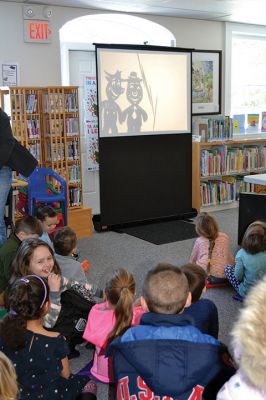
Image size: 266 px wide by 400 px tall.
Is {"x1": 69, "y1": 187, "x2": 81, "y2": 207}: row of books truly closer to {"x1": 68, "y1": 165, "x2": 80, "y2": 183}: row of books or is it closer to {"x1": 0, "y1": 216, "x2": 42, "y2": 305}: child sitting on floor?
{"x1": 68, "y1": 165, "x2": 80, "y2": 183}: row of books

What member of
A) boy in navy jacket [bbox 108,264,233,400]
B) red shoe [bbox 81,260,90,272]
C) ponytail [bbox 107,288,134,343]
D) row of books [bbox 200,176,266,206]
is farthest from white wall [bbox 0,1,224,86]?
boy in navy jacket [bbox 108,264,233,400]

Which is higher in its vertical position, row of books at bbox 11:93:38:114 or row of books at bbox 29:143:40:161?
row of books at bbox 11:93:38:114

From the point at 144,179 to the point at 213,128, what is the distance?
4.16 feet

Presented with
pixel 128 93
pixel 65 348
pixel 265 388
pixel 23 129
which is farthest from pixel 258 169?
pixel 265 388

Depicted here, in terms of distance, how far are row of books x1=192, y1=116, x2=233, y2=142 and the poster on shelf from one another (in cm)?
139

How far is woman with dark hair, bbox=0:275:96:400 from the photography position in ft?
5.79

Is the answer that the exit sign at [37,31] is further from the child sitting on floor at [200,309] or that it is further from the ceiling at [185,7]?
the child sitting on floor at [200,309]

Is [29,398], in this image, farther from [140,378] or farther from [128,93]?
[128,93]

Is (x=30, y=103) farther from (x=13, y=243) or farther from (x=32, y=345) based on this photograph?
(x=32, y=345)

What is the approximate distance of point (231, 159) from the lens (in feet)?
21.5

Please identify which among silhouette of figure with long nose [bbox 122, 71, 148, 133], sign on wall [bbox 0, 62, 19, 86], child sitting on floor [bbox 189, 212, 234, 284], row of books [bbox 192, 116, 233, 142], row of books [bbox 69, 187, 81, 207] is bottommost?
child sitting on floor [bbox 189, 212, 234, 284]

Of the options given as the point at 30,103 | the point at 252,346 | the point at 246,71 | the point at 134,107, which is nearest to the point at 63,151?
the point at 30,103

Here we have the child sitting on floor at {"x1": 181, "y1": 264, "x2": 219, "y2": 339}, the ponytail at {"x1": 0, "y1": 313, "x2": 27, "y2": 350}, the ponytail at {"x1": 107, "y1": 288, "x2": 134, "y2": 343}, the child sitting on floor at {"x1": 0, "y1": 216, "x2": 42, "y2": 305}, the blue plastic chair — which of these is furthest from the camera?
the blue plastic chair

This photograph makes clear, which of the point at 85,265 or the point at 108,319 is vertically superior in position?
the point at 108,319
